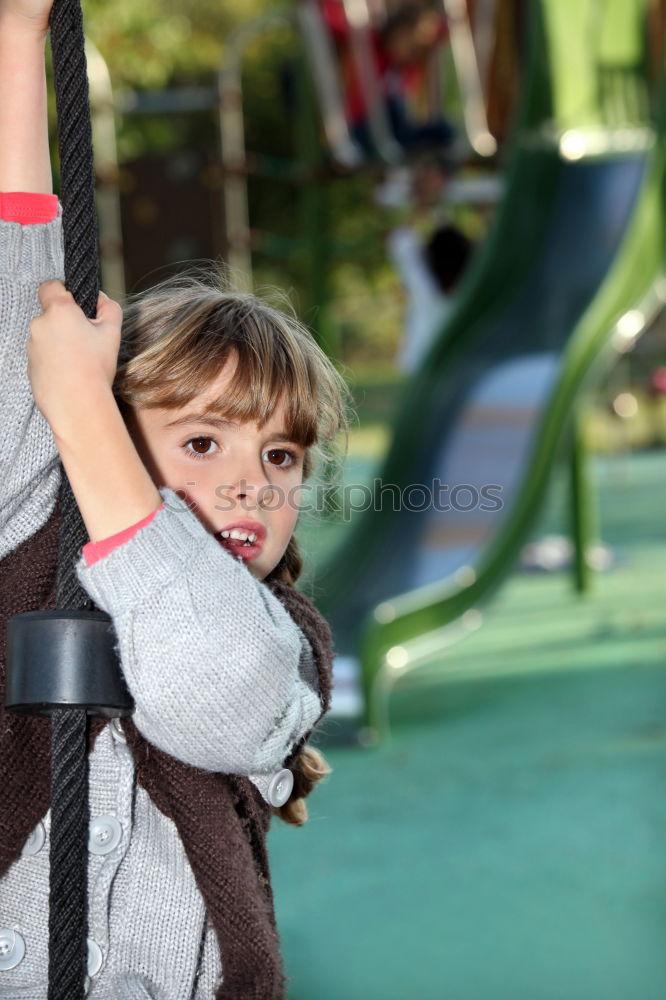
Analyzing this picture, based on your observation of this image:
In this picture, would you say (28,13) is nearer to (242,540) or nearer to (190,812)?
(242,540)

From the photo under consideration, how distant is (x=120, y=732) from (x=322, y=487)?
0.62 meters

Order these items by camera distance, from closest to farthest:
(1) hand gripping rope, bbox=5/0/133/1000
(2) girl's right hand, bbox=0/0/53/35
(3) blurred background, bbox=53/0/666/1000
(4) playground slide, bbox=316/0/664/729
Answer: (1) hand gripping rope, bbox=5/0/133/1000 → (2) girl's right hand, bbox=0/0/53/35 → (3) blurred background, bbox=53/0/666/1000 → (4) playground slide, bbox=316/0/664/729

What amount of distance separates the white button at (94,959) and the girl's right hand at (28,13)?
76 centimetres

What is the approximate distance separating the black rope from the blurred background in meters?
0.68

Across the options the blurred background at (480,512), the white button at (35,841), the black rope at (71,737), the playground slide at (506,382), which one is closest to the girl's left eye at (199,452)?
the black rope at (71,737)

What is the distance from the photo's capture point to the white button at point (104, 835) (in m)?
1.05

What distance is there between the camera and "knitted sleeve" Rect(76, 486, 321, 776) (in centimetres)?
92

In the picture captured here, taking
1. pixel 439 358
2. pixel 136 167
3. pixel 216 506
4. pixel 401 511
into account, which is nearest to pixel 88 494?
pixel 216 506

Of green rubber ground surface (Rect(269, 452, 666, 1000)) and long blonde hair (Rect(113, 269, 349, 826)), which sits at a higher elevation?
long blonde hair (Rect(113, 269, 349, 826))

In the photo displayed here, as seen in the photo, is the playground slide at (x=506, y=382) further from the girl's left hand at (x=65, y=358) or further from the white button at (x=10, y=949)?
the girl's left hand at (x=65, y=358)

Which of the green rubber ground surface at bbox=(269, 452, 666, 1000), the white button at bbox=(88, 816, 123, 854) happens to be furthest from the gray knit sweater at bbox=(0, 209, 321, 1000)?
the green rubber ground surface at bbox=(269, 452, 666, 1000)

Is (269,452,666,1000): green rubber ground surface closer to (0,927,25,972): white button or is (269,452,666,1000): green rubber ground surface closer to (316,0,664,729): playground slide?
(316,0,664,729): playground slide

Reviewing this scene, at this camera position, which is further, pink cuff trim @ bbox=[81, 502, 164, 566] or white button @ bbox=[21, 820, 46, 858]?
white button @ bbox=[21, 820, 46, 858]

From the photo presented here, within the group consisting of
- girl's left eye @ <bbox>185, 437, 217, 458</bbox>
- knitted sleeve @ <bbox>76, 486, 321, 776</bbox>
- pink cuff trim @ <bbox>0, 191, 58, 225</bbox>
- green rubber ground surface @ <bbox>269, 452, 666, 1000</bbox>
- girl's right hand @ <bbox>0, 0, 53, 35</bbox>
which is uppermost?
girl's right hand @ <bbox>0, 0, 53, 35</bbox>
